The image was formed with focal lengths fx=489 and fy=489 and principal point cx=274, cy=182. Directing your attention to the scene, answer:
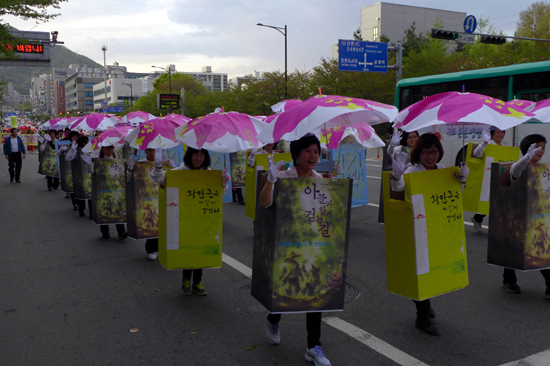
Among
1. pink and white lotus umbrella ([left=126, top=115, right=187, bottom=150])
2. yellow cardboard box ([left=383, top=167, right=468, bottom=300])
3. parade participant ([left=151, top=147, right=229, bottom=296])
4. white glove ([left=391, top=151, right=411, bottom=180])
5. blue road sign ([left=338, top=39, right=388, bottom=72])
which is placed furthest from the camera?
blue road sign ([left=338, top=39, right=388, bottom=72])

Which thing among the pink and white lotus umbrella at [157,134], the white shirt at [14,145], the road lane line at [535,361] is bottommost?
the road lane line at [535,361]

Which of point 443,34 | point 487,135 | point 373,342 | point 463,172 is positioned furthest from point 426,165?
point 443,34

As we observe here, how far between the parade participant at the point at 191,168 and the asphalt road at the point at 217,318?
0.41ft

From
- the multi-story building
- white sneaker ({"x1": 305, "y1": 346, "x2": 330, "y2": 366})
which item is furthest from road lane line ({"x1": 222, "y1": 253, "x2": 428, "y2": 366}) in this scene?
the multi-story building

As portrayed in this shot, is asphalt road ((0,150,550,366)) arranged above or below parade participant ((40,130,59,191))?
below

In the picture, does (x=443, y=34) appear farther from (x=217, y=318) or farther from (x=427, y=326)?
(x=217, y=318)

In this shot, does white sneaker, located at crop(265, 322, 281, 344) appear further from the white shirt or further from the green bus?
the white shirt

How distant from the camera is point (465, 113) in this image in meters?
3.94

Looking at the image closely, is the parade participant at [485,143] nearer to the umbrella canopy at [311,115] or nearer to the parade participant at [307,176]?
the umbrella canopy at [311,115]

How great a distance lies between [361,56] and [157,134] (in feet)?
66.7

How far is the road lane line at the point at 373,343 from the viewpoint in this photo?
11.8 ft

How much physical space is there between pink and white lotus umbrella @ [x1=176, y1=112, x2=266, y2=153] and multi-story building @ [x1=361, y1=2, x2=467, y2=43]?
63297mm

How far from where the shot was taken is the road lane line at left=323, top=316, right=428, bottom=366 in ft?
11.8

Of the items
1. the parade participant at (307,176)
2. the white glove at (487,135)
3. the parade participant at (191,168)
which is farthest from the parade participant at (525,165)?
the parade participant at (191,168)
